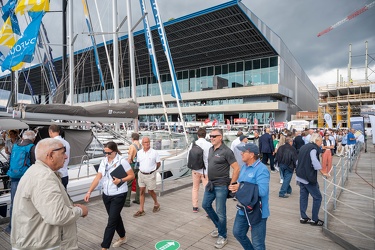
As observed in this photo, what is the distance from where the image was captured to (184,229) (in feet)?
16.2

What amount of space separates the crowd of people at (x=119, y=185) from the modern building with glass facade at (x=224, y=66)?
111 feet

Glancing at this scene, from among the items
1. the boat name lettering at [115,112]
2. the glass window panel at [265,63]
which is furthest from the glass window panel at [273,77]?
the boat name lettering at [115,112]

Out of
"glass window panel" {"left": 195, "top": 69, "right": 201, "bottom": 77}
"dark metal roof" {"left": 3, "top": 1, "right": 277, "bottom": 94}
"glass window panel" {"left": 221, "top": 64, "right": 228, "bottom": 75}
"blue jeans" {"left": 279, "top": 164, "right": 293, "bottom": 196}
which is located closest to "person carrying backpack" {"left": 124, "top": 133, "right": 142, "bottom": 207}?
"blue jeans" {"left": 279, "top": 164, "right": 293, "bottom": 196}

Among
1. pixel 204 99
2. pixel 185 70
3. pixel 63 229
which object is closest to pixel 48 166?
pixel 63 229

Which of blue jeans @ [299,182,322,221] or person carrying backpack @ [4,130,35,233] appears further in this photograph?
blue jeans @ [299,182,322,221]

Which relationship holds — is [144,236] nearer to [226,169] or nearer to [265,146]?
[226,169]

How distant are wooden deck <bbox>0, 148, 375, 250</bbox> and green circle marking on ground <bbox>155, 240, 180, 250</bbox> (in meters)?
0.09

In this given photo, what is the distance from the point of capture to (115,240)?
4.42 meters

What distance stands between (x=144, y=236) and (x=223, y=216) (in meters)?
1.61

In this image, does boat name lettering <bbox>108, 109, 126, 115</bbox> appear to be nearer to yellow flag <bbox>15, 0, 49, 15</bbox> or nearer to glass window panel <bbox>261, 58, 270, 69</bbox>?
yellow flag <bbox>15, 0, 49, 15</bbox>

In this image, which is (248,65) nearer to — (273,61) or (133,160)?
(273,61)

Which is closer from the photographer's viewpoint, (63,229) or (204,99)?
(63,229)

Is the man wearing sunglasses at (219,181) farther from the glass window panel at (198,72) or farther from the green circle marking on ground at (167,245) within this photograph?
the glass window panel at (198,72)

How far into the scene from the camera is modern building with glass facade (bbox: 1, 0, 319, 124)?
128 ft
